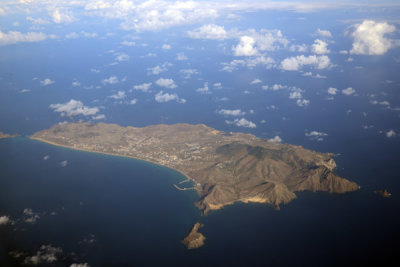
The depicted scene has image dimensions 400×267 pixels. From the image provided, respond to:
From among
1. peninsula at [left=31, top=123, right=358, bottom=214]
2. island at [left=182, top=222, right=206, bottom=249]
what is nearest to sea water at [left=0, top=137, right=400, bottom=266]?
island at [left=182, top=222, right=206, bottom=249]

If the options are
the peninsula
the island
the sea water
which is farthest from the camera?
the peninsula

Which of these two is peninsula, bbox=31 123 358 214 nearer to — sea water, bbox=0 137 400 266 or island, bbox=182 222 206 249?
sea water, bbox=0 137 400 266

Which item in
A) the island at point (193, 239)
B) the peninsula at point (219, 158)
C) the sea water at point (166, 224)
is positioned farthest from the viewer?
the peninsula at point (219, 158)

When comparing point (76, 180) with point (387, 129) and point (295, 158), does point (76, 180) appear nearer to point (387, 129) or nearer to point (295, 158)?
point (295, 158)

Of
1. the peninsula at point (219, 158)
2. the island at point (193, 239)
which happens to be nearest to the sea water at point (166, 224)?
the island at point (193, 239)

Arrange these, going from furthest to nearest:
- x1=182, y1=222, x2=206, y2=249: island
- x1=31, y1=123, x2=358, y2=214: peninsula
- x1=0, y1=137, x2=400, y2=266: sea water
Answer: x1=31, y1=123, x2=358, y2=214: peninsula < x1=182, y1=222, x2=206, y2=249: island < x1=0, y1=137, x2=400, y2=266: sea water

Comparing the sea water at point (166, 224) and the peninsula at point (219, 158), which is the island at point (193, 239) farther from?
the peninsula at point (219, 158)
